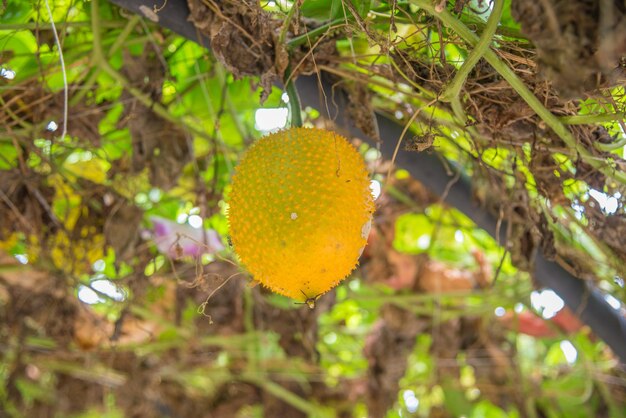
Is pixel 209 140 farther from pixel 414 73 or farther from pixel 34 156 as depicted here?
pixel 414 73

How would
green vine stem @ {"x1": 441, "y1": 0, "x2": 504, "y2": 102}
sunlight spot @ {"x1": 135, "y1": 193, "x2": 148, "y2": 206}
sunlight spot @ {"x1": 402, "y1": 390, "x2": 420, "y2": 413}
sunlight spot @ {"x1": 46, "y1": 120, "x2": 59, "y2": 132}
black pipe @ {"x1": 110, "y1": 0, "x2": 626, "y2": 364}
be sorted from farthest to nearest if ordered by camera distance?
sunlight spot @ {"x1": 402, "y1": 390, "x2": 420, "y2": 413}, sunlight spot @ {"x1": 135, "y1": 193, "x2": 148, "y2": 206}, sunlight spot @ {"x1": 46, "y1": 120, "x2": 59, "y2": 132}, black pipe @ {"x1": 110, "y1": 0, "x2": 626, "y2": 364}, green vine stem @ {"x1": 441, "y1": 0, "x2": 504, "y2": 102}

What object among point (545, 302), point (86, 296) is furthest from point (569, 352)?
point (86, 296)

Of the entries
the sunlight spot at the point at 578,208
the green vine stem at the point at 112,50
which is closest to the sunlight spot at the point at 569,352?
the sunlight spot at the point at 578,208

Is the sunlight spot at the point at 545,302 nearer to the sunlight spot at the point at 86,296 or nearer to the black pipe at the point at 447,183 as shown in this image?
the black pipe at the point at 447,183

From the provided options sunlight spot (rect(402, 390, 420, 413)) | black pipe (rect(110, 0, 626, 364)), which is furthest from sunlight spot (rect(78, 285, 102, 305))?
sunlight spot (rect(402, 390, 420, 413))

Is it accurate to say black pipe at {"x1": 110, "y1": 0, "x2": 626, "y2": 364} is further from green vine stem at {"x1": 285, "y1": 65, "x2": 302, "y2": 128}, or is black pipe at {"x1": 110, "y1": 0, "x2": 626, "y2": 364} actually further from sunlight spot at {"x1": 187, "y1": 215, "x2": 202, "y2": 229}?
sunlight spot at {"x1": 187, "y1": 215, "x2": 202, "y2": 229}
